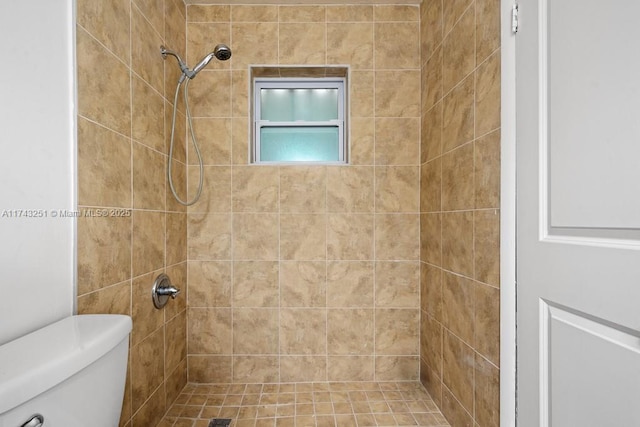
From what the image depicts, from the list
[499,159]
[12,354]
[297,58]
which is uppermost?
[297,58]

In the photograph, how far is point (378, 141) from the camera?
192 cm

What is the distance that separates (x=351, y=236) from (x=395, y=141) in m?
0.61

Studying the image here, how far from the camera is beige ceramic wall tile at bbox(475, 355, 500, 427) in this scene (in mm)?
1136

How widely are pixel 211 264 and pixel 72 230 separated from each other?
0.93m

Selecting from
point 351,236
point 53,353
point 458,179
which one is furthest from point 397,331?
point 53,353

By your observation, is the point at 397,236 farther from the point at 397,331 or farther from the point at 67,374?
the point at 67,374

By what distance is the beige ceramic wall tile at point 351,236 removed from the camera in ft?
6.31

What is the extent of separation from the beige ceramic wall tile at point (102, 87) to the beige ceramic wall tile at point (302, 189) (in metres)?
0.84

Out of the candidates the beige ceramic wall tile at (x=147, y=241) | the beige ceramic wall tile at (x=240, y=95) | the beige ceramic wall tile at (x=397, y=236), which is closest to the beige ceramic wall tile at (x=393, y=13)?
the beige ceramic wall tile at (x=240, y=95)

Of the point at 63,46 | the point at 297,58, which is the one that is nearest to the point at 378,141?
the point at 297,58

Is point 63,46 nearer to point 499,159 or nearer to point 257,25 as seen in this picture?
point 257,25

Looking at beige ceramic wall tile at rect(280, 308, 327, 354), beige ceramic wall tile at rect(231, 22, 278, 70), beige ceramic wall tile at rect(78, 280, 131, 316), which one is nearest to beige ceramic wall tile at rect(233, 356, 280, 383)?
beige ceramic wall tile at rect(280, 308, 327, 354)

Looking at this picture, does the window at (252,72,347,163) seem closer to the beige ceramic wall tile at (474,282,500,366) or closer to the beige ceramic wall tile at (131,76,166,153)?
the beige ceramic wall tile at (131,76,166,153)

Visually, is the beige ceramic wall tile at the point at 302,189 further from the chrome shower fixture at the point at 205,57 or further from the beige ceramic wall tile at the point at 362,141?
the chrome shower fixture at the point at 205,57
